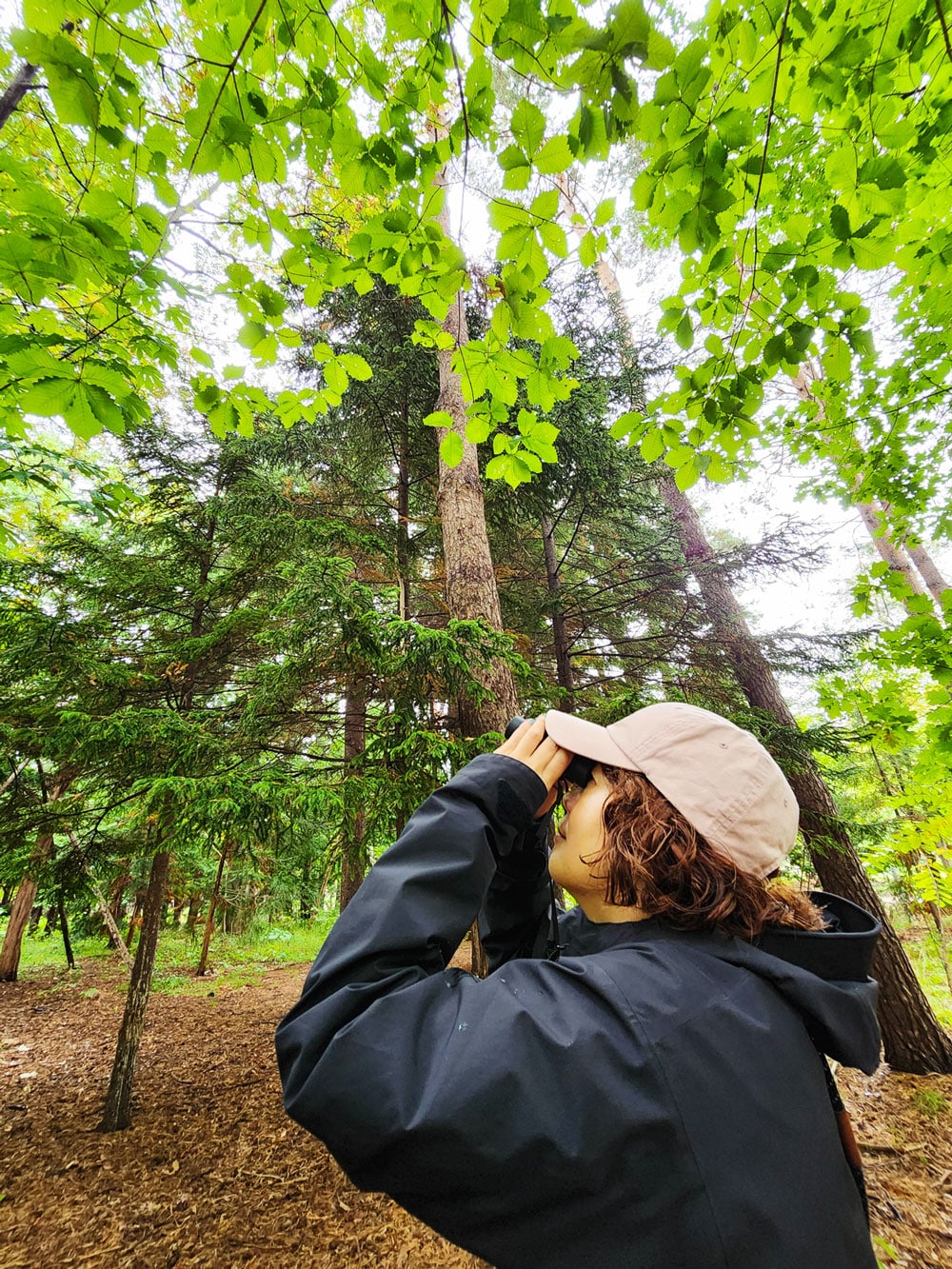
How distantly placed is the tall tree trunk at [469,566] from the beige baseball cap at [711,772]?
1.97 m

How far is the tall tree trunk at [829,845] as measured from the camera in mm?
5055

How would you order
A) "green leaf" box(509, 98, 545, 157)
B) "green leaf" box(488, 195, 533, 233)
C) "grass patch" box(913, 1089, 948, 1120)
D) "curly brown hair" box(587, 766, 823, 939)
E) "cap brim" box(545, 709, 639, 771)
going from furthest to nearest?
"grass patch" box(913, 1089, 948, 1120), "green leaf" box(488, 195, 533, 233), "green leaf" box(509, 98, 545, 157), "cap brim" box(545, 709, 639, 771), "curly brown hair" box(587, 766, 823, 939)

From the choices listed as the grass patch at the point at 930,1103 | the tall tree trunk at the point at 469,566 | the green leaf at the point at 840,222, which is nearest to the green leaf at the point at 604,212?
the green leaf at the point at 840,222

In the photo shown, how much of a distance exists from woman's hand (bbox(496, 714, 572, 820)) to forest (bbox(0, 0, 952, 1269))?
1.22 m

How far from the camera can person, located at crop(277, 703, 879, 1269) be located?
78 cm

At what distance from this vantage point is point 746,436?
7.23 ft

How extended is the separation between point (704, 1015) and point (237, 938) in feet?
55.2

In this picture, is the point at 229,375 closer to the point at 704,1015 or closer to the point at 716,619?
the point at 704,1015

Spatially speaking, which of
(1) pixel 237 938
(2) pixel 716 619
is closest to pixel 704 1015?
(2) pixel 716 619

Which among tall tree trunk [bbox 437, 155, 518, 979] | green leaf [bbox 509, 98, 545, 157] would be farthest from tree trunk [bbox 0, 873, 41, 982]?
green leaf [bbox 509, 98, 545, 157]

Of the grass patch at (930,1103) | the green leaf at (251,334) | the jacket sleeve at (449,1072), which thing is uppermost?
the green leaf at (251,334)

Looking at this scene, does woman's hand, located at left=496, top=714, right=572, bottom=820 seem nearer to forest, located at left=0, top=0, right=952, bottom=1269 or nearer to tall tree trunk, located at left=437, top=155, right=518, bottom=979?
forest, located at left=0, top=0, right=952, bottom=1269

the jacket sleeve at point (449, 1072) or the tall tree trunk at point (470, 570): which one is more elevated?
the tall tree trunk at point (470, 570)

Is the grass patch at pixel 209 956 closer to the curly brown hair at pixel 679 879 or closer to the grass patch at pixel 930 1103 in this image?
the grass patch at pixel 930 1103
